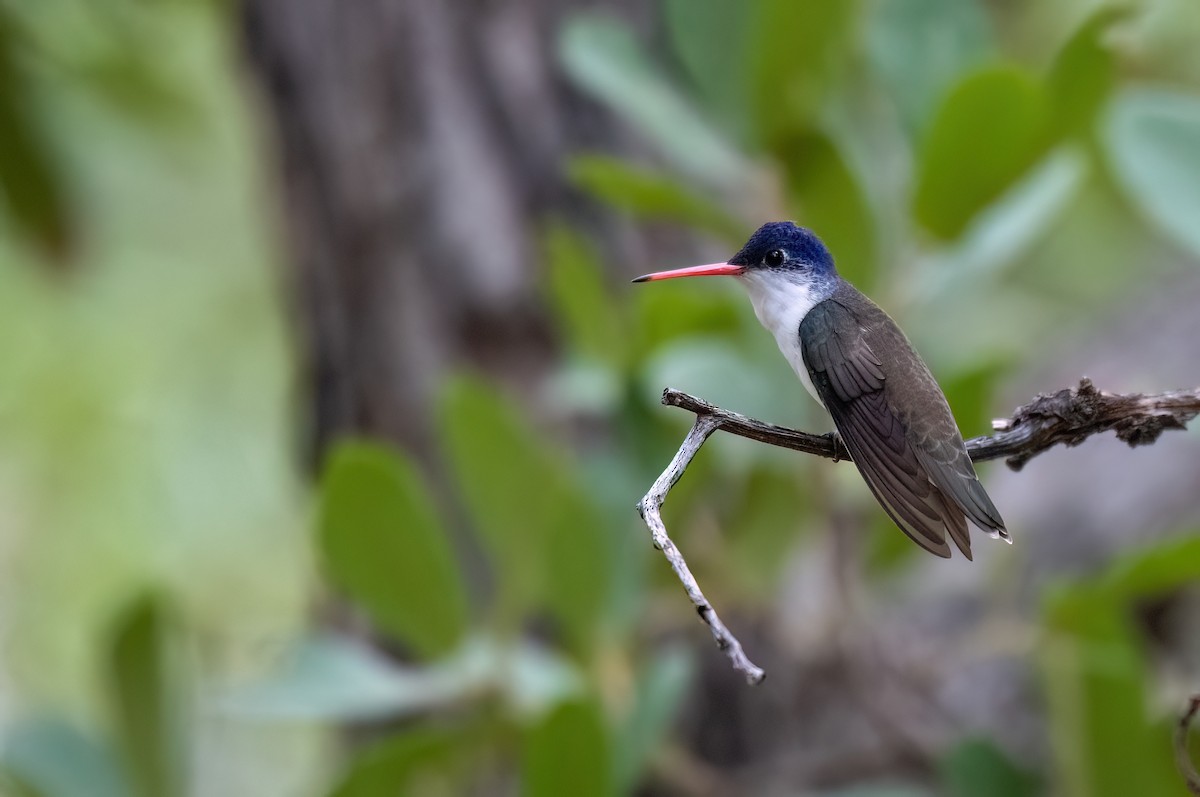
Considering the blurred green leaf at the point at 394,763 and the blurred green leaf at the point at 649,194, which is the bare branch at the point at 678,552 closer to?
the blurred green leaf at the point at 649,194

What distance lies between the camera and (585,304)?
2.36 metres

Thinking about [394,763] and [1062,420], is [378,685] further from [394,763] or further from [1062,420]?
[1062,420]

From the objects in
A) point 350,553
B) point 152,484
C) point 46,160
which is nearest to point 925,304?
point 350,553

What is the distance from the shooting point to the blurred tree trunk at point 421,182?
3.25 m

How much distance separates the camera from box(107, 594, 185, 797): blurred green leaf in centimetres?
243

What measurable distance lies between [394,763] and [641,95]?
129 centimetres

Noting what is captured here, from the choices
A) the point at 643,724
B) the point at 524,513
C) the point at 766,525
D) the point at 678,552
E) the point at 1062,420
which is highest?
the point at 766,525

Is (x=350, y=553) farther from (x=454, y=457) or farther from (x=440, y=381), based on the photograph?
(x=440, y=381)

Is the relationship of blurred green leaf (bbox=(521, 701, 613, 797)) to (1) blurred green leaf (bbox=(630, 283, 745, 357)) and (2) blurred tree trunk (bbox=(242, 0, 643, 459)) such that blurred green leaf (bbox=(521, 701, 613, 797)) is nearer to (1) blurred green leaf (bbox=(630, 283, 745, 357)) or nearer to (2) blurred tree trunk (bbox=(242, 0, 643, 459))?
(1) blurred green leaf (bbox=(630, 283, 745, 357))

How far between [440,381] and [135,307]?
353cm

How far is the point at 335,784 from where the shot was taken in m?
2.16

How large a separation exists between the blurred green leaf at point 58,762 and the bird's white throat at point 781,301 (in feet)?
6.21

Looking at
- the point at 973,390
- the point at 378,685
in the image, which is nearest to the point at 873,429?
the point at 973,390

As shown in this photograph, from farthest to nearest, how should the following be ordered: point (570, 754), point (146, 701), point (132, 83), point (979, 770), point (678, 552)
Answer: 1. point (132, 83)
2. point (146, 701)
3. point (979, 770)
4. point (570, 754)
5. point (678, 552)
